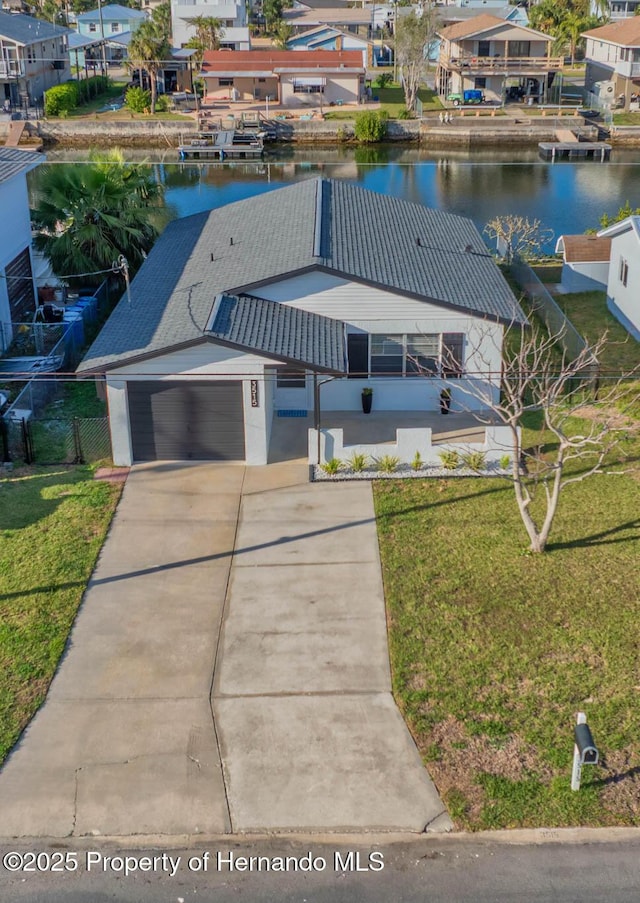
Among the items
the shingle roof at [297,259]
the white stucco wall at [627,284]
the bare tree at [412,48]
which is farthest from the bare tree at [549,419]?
the bare tree at [412,48]

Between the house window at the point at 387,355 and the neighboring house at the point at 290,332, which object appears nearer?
the neighboring house at the point at 290,332

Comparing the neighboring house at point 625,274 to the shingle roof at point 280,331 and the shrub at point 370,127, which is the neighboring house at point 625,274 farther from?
the shrub at point 370,127

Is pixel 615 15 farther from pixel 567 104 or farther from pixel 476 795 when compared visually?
pixel 476 795

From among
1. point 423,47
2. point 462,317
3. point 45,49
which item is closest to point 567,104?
point 423,47

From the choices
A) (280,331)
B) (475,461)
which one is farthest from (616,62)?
→ (475,461)

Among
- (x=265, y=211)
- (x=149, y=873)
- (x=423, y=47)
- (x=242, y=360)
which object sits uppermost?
(x=423, y=47)

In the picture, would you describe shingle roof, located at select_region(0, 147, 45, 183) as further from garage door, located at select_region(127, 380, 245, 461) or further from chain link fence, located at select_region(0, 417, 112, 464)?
garage door, located at select_region(127, 380, 245, 461)

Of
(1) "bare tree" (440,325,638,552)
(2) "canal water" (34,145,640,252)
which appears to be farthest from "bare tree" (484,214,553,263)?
(1) "bare tree" (440,325,638,552)
